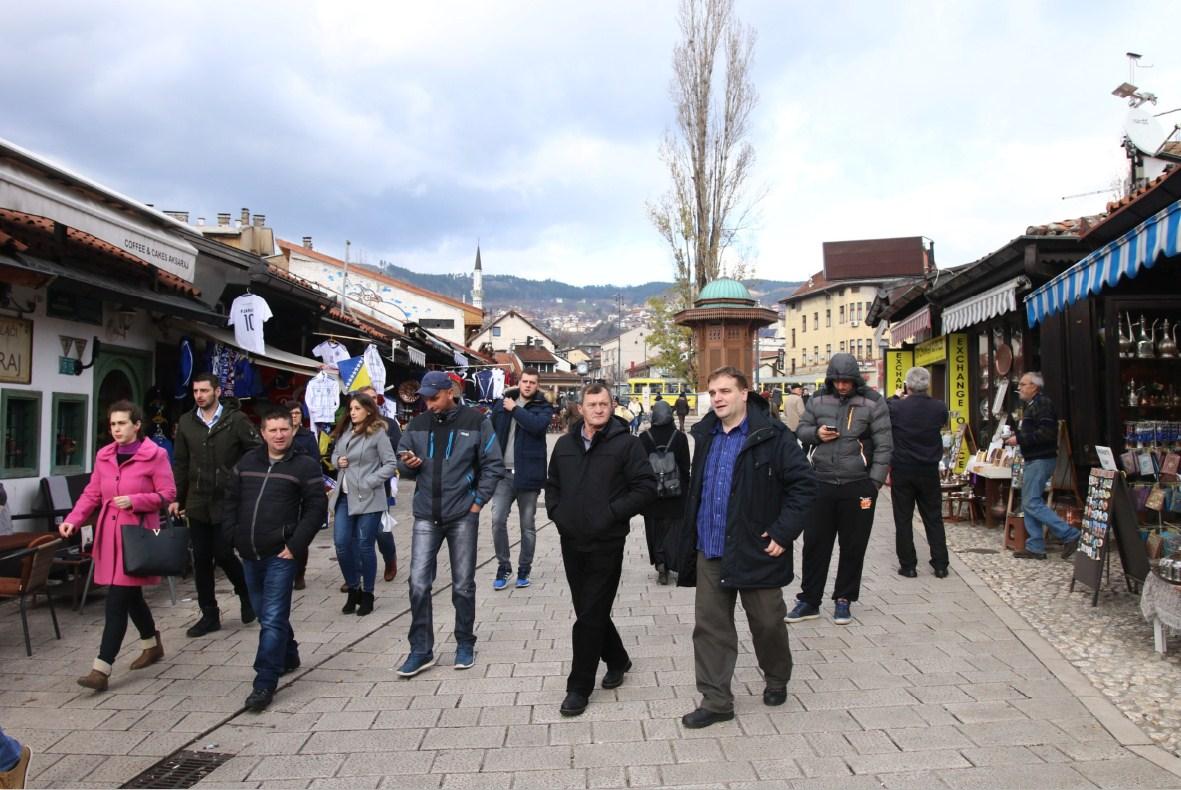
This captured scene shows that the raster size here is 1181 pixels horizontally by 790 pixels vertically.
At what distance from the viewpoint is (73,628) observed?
6250mm

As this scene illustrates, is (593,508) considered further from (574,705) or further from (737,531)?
(574,705)

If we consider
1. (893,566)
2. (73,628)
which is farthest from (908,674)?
(73,628)

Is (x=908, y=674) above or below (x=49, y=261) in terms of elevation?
below

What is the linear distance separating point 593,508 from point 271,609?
200cm

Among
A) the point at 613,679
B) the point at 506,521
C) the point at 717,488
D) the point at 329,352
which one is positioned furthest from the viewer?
the point at 329,352

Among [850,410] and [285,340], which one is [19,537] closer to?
[850,410]

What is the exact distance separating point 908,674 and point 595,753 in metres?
2.18

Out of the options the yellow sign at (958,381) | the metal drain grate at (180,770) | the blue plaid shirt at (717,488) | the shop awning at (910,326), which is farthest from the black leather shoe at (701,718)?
the shop awning at (910,326)

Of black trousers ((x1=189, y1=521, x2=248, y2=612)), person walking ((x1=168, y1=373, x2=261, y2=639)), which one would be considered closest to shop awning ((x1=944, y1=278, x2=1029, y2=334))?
person walking ((x1=168, y1=373, x2=261, y2=639))

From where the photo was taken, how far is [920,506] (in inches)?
294

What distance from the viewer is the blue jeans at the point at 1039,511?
26.0 feet

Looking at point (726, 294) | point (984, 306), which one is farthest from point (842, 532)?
point (726, 294)

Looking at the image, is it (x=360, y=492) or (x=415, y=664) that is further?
(x=360, y=492)

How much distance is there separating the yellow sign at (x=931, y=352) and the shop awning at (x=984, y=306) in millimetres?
1963
